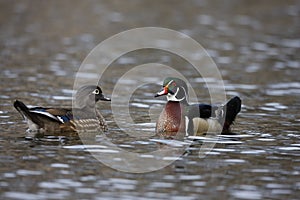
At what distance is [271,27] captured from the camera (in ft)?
84.6

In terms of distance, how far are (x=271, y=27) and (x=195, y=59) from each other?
583 centimetres

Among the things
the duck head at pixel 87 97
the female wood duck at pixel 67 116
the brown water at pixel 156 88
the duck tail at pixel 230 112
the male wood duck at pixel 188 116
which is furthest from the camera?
the duck head at pixel 87 97

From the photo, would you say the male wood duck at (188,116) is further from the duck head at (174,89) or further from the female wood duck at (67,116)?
the female wood duck at (67,116)

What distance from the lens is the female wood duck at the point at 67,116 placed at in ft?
39.3

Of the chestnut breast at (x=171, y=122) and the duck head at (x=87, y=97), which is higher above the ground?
the duck head at (x=87, y=97)

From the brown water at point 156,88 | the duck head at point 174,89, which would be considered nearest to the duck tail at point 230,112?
the brown water at point 156,88

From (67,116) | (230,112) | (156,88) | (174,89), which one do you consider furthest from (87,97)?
(156,88)

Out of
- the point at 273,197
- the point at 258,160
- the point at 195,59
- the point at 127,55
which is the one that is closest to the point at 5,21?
the point at 127,55

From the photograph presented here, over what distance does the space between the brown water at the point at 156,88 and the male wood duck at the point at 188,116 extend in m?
0.42

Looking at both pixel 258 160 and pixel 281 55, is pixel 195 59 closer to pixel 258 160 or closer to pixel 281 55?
pixel 281 55

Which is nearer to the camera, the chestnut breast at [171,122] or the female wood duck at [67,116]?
the female wood duck at [67,116]

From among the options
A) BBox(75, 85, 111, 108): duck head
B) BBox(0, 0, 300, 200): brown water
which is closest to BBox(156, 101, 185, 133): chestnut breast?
BBox(0, 0, 300, 200): brown water

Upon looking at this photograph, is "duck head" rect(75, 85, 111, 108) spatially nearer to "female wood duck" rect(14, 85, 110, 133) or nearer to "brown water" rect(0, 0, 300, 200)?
"female wood duck" rect(14, 85, 110, 133)

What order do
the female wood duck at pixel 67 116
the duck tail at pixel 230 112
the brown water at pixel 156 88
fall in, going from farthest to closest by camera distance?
the duck tail at pixel 230 112
the female wood duck at pixel 67 116
the brown water at pixel 156 88
